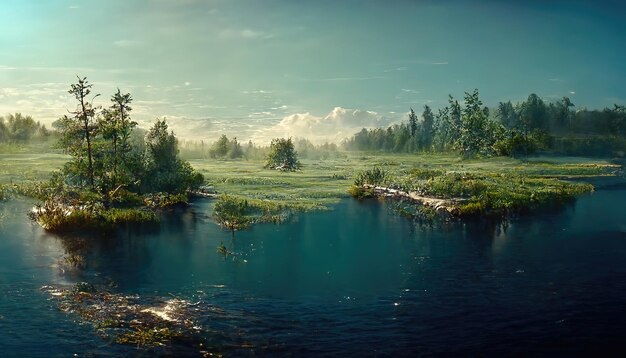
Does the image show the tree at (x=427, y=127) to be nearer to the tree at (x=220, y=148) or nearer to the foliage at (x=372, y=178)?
the tree at (x=220, y=148)

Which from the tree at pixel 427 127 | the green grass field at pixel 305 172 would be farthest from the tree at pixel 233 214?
the tree at pixel 427 127

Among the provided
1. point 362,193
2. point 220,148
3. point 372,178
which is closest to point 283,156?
point 220,148

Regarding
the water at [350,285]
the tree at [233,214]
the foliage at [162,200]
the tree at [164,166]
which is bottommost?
the water at [350,285]

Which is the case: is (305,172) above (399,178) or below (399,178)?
above

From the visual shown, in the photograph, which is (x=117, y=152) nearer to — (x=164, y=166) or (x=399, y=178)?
(x=164, y=166)

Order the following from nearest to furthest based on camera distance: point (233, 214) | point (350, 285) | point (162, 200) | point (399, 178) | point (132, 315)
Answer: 1. point (132, 315)
2. point (350, 285)
3. point (233, 214)
4. point (162, 200)
5. point (399, 178)
